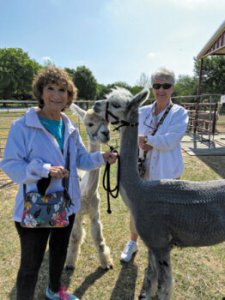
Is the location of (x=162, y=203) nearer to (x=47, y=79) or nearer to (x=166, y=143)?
(x=166, y=143)

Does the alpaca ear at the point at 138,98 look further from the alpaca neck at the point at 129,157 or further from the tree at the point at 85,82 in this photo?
the tree at the point at 85,82

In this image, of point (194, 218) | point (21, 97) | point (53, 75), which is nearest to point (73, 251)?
point (194, 218)

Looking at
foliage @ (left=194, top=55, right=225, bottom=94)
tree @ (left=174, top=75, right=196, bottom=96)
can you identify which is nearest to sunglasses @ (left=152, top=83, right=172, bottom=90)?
foliage @ (left=194, top=55, right=225, bottom=94)

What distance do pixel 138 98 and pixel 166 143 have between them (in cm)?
57

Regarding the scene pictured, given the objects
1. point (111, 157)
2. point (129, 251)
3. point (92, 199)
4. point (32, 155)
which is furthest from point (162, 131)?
point (129, 251)

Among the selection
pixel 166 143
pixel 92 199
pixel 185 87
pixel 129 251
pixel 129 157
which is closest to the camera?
pixel 129 157

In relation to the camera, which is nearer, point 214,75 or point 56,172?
point 56,172

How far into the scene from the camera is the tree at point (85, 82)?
203ft

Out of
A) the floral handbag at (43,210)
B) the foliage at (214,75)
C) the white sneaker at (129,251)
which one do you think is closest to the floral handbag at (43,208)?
the floral handbag at (43,210)

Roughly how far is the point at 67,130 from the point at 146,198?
31.3 inches

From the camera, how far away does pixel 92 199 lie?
298 centimetres

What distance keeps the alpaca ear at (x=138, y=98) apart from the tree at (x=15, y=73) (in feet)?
173

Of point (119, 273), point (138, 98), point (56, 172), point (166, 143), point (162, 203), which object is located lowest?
point (119, 273)

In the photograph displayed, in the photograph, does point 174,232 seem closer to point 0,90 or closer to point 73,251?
point 73,251
